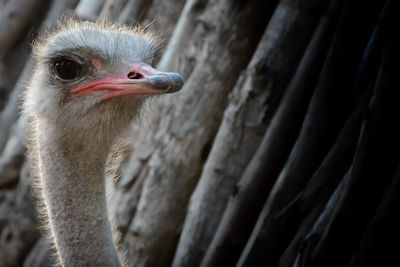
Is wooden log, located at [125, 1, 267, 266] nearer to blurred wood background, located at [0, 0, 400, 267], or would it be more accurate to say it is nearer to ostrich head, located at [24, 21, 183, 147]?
blurred wood background, located at [0, 0, 400, 267]

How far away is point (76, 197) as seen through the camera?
11.1ft

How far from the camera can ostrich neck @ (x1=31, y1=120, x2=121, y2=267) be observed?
332 centimetres

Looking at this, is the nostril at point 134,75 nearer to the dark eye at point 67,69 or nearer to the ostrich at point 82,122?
the ostrich at point 82,122

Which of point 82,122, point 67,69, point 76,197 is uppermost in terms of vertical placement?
point 67,69

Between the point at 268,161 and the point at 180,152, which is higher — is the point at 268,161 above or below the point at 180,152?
above

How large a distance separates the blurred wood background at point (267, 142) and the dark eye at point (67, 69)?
1.02 feet

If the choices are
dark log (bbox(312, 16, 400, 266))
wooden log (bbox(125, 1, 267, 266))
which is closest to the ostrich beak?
dark log (bbox(312, 16, 400, 266))

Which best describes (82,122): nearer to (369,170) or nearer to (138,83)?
(138,83)

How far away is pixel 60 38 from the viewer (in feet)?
11.3

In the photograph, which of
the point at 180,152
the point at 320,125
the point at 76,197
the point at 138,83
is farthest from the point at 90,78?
the point at 180,152

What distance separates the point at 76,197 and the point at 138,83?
0.40 m

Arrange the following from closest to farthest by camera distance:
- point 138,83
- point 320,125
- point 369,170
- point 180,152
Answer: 1. point 369,170
2. point 138,83
3. point 320,125
4. point 180,152

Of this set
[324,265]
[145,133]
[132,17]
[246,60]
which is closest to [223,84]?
[246,60]

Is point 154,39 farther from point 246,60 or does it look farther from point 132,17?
point 132,17
